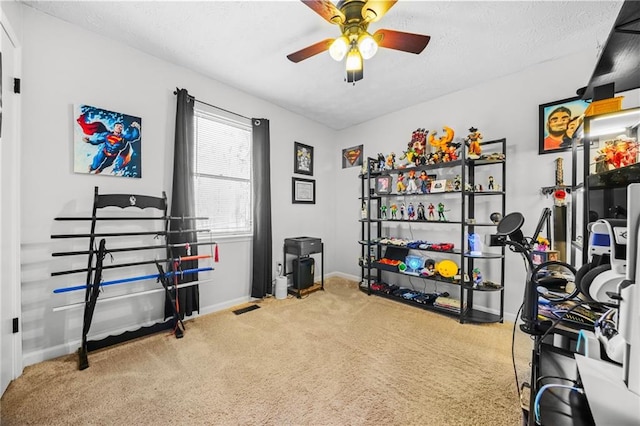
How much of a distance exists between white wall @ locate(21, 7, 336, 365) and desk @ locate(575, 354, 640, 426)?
296cm

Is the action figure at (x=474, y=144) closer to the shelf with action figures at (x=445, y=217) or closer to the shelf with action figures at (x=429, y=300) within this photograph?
the shelf with action figures at (x=445, y=217)

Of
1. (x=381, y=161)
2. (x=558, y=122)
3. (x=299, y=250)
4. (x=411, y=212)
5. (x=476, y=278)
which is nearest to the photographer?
(x=558, y=122)

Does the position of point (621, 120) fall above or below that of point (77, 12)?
below

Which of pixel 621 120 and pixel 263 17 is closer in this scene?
pixel 621 120

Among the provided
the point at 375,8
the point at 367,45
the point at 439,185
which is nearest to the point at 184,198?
the point at 367,45

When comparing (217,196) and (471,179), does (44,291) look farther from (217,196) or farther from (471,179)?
(471,179)

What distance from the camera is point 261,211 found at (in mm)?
3209

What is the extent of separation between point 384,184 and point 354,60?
1956 millimetres

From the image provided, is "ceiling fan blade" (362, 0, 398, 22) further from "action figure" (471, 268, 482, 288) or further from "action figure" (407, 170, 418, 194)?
"action figure" (471, 268, 482, 288)

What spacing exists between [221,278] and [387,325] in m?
1.94

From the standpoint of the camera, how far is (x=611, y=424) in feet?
1.88

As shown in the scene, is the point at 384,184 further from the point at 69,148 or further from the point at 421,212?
the point at 69,148

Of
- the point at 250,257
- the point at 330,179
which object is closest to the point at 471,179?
the point at 330,179

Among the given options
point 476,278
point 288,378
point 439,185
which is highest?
point 439,185
